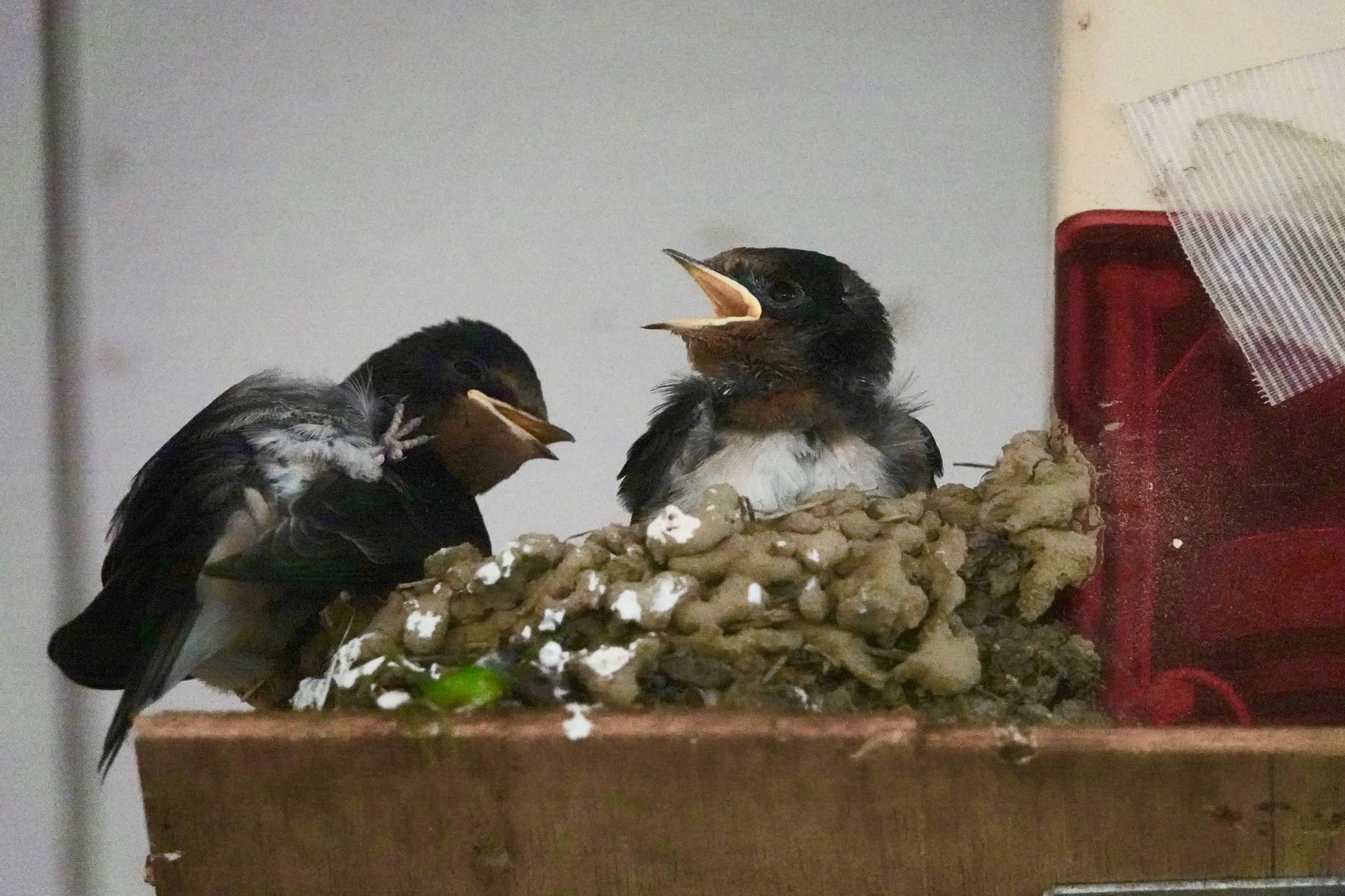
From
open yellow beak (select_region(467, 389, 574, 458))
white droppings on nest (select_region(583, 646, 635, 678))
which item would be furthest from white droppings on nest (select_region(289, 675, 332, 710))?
open yellow beak (select_region(467, 389, 574, 458))

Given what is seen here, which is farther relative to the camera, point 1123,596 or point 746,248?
point 746,248

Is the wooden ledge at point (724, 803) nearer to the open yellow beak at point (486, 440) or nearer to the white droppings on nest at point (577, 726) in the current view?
the white droppings on nest at point (577, 726)

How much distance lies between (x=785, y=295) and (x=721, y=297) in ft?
0.25

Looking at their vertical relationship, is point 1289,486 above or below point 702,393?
below

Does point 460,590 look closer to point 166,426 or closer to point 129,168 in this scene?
point 166,426

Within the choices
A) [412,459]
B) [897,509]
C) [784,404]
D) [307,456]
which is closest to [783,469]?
[784,404]

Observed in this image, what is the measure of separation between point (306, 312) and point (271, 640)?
0.51m

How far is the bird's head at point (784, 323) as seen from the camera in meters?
1.37

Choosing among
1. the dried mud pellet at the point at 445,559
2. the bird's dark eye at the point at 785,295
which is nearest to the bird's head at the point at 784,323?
the bird's dark eye at the point at 785,295

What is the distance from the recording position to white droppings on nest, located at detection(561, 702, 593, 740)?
34.9 inches

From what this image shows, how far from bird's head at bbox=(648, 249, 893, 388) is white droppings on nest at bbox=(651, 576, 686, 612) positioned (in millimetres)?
396

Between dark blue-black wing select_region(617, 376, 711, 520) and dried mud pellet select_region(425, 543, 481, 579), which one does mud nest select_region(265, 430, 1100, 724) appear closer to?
dried mud pellet select_region(425, 543, 481, 579)

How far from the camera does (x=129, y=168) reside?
1.61 metres

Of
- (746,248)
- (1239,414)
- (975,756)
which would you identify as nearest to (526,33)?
(746,248)
